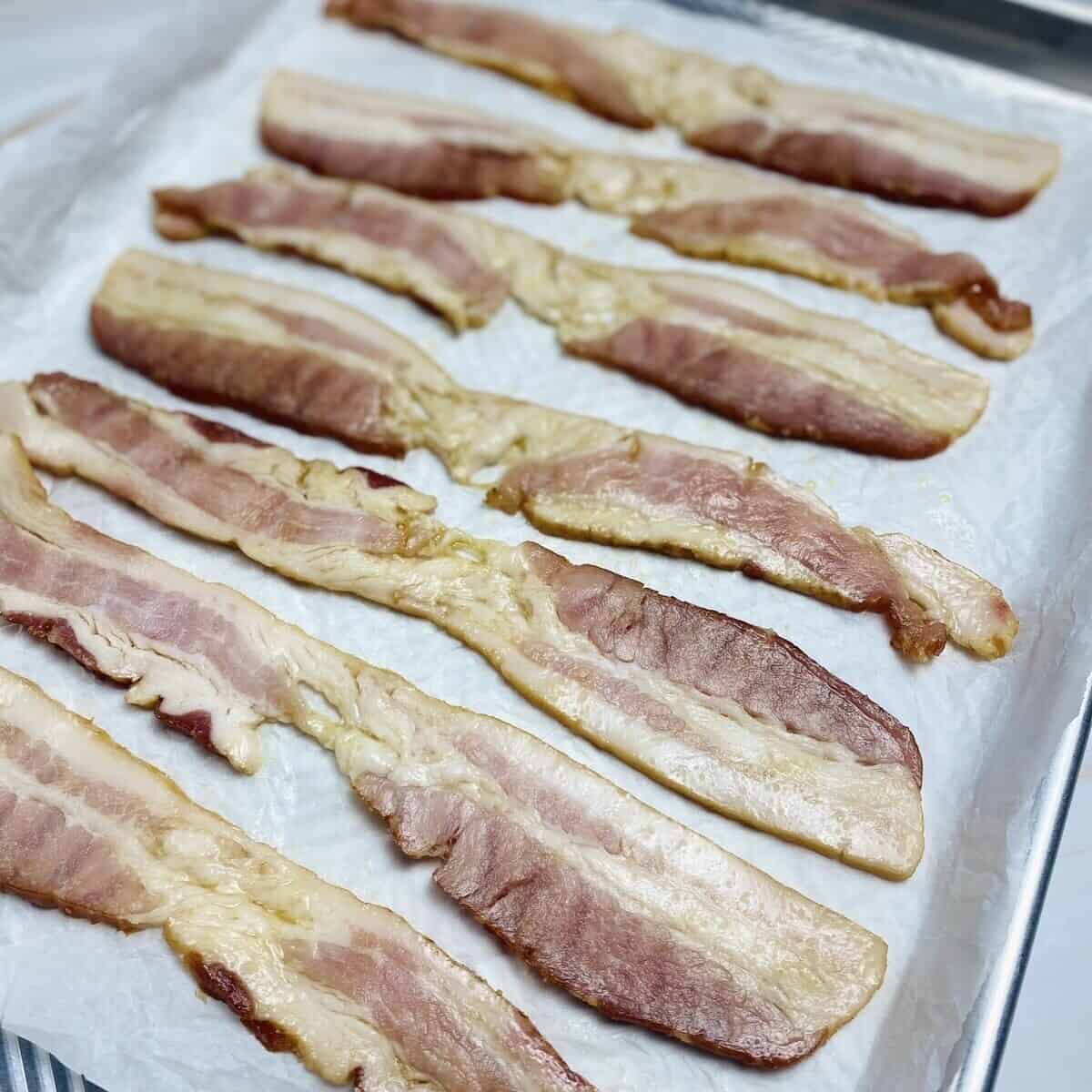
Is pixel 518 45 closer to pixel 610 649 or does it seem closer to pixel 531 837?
pixel 610 649

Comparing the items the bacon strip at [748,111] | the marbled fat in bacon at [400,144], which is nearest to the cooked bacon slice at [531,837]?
the marbled fat in bacon at [400,144]

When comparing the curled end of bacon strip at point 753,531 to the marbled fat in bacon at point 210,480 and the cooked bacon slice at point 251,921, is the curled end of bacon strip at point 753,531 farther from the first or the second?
the cooked bacon slice at point 251,921

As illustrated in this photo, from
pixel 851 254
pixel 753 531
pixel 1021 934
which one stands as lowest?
pixel 1021 934

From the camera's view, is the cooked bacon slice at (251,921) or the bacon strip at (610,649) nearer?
the cooked bacon slice at (251,921)

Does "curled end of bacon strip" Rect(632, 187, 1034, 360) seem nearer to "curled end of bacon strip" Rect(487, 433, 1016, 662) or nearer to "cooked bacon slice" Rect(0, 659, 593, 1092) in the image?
"curled end of bacon strip" Rect(487, 433, 1016, 662)

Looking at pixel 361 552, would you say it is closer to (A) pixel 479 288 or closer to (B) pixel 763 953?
(A) pixel 479 288

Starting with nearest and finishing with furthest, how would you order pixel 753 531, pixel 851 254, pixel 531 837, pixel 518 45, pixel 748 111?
pixel 531 837 → pixel 753 531 → pixel 851 254 → pixel 748 111 → pixel 518 45

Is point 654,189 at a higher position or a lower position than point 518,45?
lower

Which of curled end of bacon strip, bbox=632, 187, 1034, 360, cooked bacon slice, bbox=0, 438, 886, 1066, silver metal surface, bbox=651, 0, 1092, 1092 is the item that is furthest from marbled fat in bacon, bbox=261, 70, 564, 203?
silver metal surface, bbox=651, 0, 1092, 1092

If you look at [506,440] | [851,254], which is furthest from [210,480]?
[851,254]
